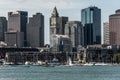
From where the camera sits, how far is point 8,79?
467 feet

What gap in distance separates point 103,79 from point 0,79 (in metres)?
21.1

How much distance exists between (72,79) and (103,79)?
663 centimetres

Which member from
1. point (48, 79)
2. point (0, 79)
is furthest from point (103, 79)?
point (0, 79)

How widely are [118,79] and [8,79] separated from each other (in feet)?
73.2

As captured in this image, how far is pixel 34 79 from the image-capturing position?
143000 millimetres

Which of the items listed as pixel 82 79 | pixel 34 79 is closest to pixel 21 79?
pixel 34 79

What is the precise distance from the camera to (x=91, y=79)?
5645 inches

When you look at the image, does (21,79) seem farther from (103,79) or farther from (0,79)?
(103,79)

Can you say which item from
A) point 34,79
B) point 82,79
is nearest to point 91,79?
point 82,79

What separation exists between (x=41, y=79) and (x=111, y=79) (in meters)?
14.3

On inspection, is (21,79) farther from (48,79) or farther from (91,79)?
(91,79)

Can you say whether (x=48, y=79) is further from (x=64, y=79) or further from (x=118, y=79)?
(x=118, y=79)

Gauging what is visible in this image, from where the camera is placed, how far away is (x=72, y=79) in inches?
5586

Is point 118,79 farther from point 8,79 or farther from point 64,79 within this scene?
point 8,79
